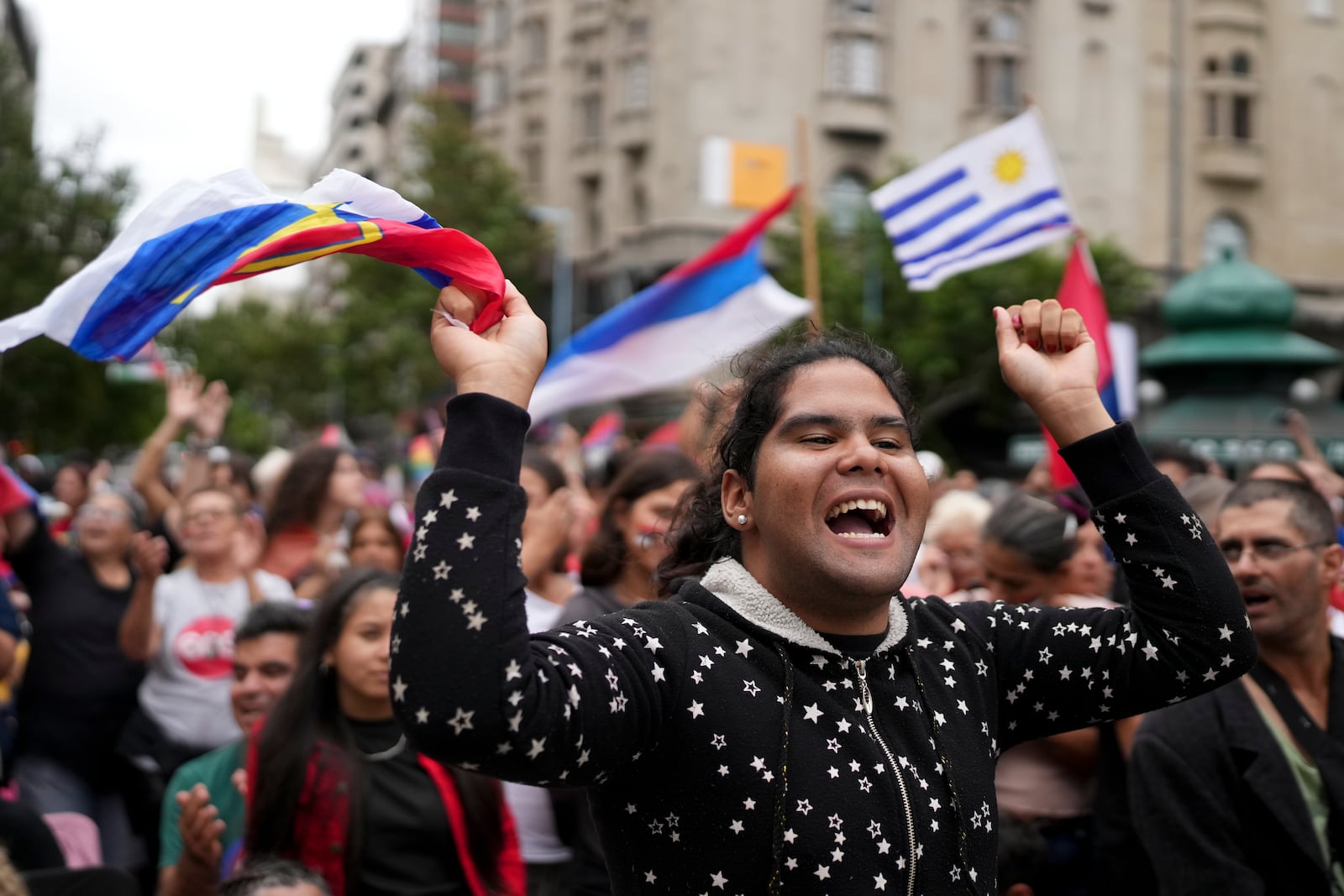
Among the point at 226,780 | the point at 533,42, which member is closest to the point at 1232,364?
the point at 226,780

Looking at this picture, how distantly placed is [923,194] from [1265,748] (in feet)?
18.3

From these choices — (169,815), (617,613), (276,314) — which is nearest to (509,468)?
(617,613)

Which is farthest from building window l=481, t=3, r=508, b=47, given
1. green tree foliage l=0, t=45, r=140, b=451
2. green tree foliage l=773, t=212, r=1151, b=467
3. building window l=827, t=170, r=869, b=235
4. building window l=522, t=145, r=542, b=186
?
green tree foliage l=0, t=45, r=140, b=451

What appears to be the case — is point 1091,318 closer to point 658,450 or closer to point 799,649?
point 658,450

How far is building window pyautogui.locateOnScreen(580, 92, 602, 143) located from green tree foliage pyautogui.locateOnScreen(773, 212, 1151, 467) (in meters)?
11.5

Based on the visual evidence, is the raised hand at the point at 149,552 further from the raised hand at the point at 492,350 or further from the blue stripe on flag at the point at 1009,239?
the blue stripe on flag at the point at 1009,239

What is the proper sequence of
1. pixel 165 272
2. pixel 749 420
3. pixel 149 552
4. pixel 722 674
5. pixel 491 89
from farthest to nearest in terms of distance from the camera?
pixel 491 89 → pixel 149 552 → pixel 165 272 → pixel 749 420 → pixel 722 674

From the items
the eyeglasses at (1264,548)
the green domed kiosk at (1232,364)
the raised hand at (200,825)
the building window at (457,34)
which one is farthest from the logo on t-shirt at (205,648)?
the building window at (457,34)

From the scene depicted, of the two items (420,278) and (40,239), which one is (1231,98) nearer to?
(420,278)

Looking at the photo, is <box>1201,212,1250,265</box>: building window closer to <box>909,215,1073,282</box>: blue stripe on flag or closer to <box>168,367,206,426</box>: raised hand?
<box>909,215,1073,282</box>: blue stripe on flag

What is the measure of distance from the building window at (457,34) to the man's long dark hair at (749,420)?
67.3 metres

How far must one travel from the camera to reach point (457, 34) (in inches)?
2667

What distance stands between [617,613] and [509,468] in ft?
1.34

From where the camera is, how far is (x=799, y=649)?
2283 mm
